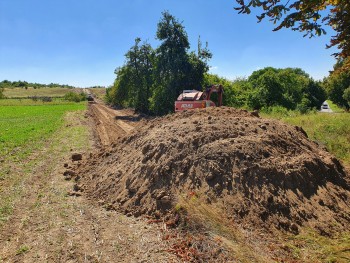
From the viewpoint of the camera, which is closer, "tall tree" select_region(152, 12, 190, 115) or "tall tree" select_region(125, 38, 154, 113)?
"tall tree" select_region(152, 12, 190, 115)

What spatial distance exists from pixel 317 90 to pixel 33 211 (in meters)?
48.3

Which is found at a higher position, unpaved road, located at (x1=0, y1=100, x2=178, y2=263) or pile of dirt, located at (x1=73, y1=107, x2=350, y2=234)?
pile of dirt, located at (x1=73, y1=107, x2=350, y2=234)

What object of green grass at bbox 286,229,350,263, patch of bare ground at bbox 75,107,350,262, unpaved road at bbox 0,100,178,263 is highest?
patch of bare ground at bbox 75,107,350,262

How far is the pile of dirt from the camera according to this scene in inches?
240

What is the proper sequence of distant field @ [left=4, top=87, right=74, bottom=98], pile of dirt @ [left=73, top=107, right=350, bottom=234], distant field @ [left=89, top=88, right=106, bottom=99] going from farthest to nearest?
distant field @ [left=89, top=88, right=106, bottom=99]
distant field @ [left=4, top=87, right=74, bottom=98]
pile of dirt @ [left=73, top=107, right=350, bottom=234]

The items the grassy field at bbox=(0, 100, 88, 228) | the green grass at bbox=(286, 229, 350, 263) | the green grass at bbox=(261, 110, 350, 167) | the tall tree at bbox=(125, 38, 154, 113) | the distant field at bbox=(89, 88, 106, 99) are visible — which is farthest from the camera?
the distant field at bbox=(89, 88, 106, 99)

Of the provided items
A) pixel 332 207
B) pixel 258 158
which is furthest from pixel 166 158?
pixel 332 207

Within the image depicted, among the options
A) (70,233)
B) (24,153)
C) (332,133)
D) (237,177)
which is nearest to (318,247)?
(237,177)

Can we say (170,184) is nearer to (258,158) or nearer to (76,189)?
(258,158)

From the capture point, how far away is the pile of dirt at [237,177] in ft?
20.0

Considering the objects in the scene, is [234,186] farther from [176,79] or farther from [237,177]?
[176,79]

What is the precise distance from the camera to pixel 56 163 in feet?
38.8

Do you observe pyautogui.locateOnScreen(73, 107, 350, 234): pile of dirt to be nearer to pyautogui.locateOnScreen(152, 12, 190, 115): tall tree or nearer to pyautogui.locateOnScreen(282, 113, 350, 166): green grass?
pyautogui.locateOnScreen(282, 113, 350, 166): green grass

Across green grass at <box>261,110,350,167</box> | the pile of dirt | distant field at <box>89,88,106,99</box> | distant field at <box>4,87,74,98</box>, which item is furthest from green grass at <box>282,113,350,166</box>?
distant field at <box>4,87,74,98</box>
